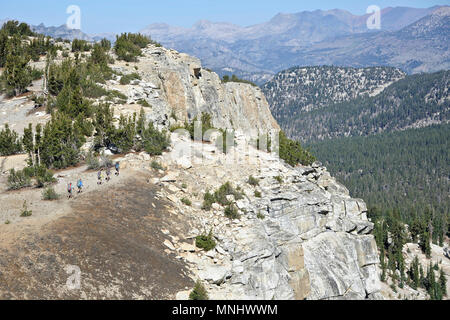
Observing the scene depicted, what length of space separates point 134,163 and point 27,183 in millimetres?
6634

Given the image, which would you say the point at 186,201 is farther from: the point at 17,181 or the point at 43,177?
the point at 17,181

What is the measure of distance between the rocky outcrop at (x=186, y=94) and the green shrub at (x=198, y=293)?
66.7ft

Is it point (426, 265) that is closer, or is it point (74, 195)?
point (74, 195)

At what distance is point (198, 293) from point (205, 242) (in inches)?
161

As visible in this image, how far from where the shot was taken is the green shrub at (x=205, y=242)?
20031 mm

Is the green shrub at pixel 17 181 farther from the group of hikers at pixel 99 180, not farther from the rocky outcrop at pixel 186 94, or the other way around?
the rocky outcrop at pixel 186 94

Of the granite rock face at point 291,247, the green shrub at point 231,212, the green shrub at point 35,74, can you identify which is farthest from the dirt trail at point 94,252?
the green shrub at point 35,74

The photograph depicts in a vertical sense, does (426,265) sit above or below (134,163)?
below

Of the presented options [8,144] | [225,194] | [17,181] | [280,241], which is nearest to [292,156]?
[280,241]

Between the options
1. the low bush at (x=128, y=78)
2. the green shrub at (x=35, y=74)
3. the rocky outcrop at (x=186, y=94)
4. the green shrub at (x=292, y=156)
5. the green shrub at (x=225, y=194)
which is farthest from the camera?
the green shrub at (x=35, y=74)

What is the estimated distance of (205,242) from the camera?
66.1 feet
